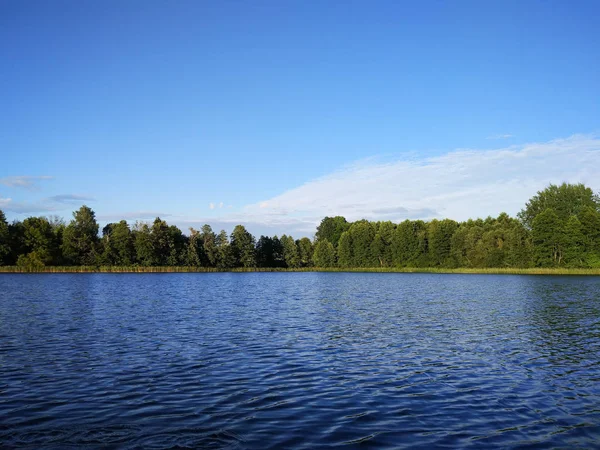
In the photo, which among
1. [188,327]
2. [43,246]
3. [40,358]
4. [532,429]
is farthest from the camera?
[43,246]

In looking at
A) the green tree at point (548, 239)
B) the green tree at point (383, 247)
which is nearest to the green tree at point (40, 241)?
the green tree at point (383, 247)

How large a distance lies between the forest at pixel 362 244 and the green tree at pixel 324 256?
1.23 ft

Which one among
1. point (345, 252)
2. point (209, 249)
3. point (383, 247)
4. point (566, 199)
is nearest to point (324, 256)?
point (345, 252)

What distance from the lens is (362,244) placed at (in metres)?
171

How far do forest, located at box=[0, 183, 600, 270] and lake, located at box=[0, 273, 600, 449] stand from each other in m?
94.6

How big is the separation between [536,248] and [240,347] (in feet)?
371

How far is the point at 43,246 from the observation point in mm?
136375

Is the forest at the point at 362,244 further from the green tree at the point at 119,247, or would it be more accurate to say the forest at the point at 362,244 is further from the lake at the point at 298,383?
the lake at the point at 298,383

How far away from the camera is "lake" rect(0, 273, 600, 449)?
37.1ft

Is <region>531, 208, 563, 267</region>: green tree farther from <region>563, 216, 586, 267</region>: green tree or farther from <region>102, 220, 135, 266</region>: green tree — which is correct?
<region>102, 220, 135, 266</region>: green tree

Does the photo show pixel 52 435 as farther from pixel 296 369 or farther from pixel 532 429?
pixel 532 429

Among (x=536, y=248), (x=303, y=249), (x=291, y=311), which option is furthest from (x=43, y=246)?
(x=536, y=248)

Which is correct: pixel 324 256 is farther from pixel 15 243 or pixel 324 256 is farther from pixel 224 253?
pixel 15 243

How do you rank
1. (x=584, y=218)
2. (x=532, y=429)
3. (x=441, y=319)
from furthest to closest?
(x=584, y=218) → (x=441, y=319) → (x=532, y=429)
